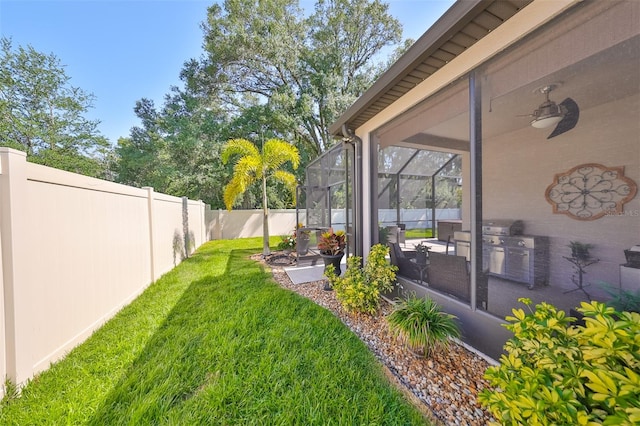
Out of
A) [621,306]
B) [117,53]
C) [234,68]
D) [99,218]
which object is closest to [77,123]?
[117,53]

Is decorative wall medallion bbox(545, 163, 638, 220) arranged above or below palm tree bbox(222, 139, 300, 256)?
below

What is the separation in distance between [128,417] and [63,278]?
173 cm

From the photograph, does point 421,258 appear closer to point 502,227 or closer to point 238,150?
point 502,227

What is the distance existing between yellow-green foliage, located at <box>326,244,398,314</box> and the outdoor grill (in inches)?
49.3

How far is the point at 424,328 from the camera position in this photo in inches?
93.0

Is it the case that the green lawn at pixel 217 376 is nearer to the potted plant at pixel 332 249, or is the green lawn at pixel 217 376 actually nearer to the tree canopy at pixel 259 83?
the potted plant at pixel 332 249

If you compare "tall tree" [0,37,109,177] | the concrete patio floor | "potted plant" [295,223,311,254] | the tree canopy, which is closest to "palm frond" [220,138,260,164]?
"potted plant" [295,223,311,254]

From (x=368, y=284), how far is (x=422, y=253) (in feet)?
2.91

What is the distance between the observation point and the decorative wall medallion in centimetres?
176

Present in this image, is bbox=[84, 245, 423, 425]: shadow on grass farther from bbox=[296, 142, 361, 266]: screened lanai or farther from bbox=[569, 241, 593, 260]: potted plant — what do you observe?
bbox=[296, 142, 361, 266]: screened lanai

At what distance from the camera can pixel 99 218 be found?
329 centimetres

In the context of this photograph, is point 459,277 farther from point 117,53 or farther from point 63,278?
point 117,53

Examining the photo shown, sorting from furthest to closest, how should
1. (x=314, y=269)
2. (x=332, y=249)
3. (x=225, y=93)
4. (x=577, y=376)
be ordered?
(x=225, y=93)
(x=314, y=269)
(x=332, y=249)
(x=577, y=376)

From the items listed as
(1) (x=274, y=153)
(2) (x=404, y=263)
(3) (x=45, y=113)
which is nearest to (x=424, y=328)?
(2) (x=404, y=263)
